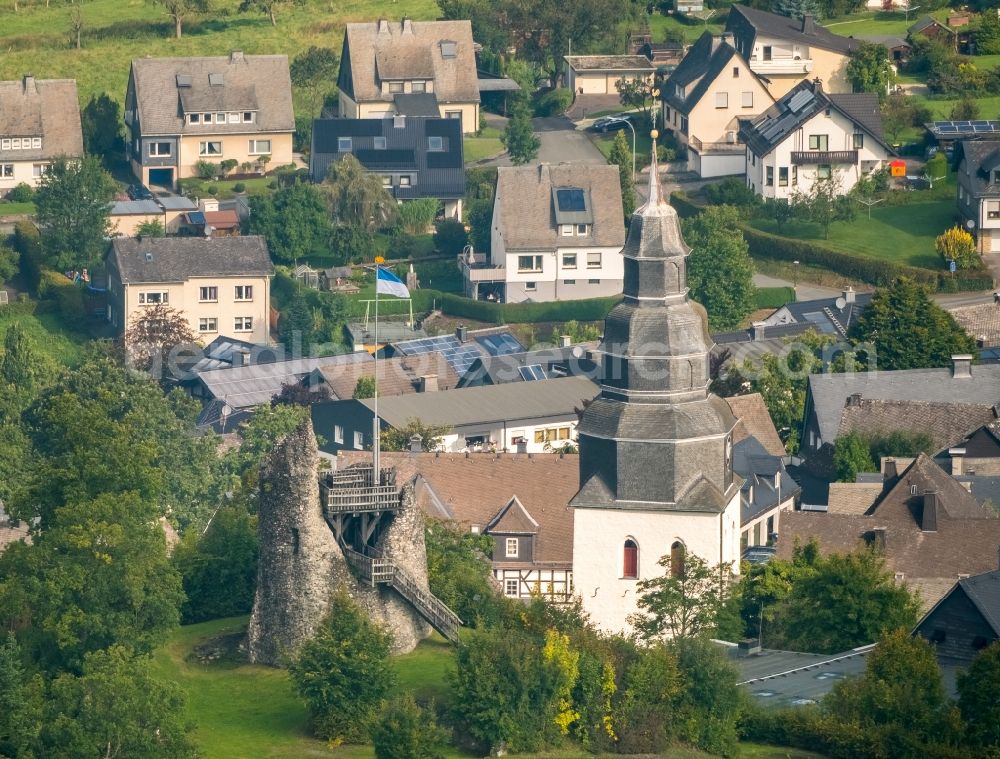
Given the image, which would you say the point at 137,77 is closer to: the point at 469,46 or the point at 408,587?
the point at 469,46

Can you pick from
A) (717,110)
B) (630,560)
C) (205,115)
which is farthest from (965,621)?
(205,115)

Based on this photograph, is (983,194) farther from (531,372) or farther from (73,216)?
(73,216)

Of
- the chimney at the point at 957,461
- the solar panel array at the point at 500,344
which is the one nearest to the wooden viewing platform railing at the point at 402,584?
the chimney at the point at 957,461

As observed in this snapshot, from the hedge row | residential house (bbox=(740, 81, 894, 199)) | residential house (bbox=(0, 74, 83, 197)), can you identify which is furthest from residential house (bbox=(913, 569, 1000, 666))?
residential house (bbox=(0, 74, 83, 197))

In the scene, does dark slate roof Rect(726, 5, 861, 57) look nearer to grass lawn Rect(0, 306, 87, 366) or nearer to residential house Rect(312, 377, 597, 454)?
grass lawn Rect(0, 306, 87, 366)

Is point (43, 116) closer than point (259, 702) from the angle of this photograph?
No

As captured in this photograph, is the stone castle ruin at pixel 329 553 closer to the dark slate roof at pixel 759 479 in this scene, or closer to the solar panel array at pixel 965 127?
the dark slate roof at pixel 759 479
